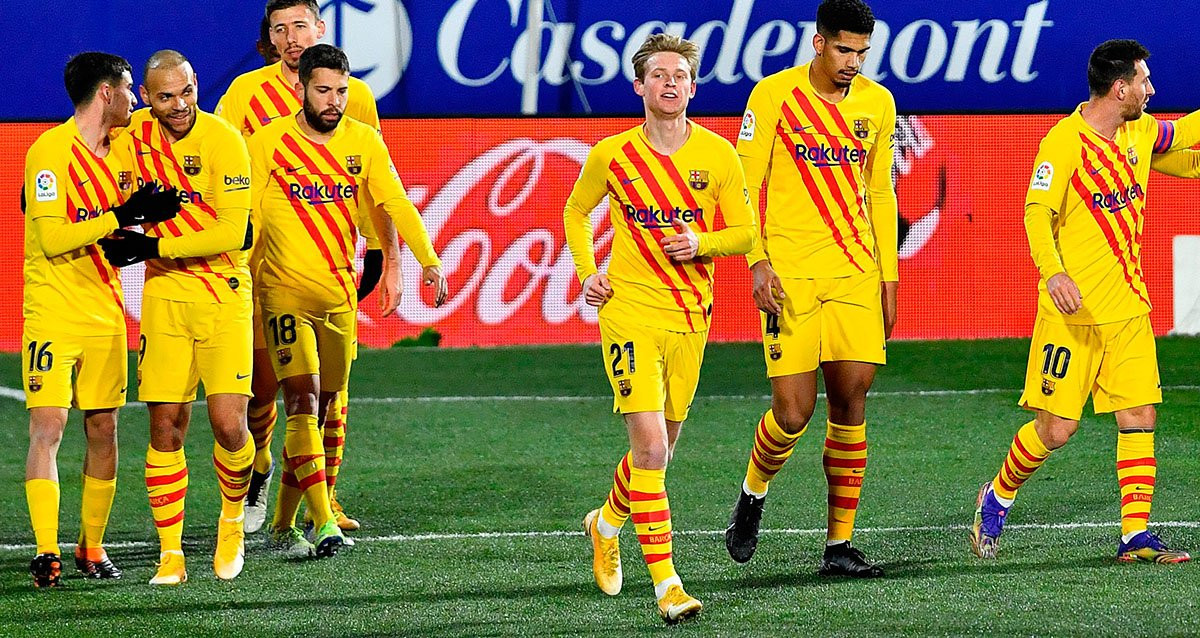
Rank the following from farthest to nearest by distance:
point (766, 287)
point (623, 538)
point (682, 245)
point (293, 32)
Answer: point (293, 32)
point (623, 538)
point (766, 287)
point (682, 245)

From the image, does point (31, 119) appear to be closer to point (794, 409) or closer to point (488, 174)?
point (488, 174)

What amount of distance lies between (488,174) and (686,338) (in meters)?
7.44

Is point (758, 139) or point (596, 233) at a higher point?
point (758, 139)

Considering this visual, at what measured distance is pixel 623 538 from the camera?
6746mm

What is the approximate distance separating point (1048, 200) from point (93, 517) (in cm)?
353

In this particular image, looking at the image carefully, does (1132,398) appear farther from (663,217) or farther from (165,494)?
(165,494)

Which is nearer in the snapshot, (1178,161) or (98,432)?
(98,432)

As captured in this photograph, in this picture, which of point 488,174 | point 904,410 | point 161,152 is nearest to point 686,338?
point 161,152

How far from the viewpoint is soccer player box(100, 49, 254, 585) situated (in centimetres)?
593

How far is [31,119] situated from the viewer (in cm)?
1239

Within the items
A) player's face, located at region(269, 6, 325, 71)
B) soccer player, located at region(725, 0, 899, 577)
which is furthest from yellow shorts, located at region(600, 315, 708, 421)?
player's face, located at region(269, 6, 325, 71)

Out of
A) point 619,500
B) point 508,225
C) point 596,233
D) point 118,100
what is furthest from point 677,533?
point 508,225

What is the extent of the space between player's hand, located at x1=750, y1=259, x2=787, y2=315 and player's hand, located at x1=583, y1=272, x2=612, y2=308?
65cm

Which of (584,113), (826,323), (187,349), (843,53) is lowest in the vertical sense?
(584,113)
